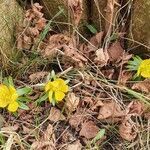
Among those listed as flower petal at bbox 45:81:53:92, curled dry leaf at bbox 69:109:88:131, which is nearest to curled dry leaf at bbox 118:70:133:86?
curled dry leaf at bbox 69:109:88:131

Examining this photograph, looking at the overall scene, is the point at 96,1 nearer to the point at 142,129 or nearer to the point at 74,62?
the point at 74,62

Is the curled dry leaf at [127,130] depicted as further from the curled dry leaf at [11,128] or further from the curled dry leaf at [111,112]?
the curled dry leaf at [11,128]

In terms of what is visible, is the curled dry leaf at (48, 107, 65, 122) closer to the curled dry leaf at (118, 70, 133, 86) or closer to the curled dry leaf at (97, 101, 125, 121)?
the curled dry leaf at (97, 101, 125, 121)

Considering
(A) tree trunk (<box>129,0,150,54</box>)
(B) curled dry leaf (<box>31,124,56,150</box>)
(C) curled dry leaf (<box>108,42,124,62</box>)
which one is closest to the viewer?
(B) curled dry leaf (<box>31,124,56,150</box>)

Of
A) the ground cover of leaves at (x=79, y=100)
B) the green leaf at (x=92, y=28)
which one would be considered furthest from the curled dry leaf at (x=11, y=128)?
the green leaf at (x=92, y=28)

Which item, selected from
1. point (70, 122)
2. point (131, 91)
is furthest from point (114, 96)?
point (70, 122)

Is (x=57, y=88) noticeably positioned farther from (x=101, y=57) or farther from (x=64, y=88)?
(x=101, y=57)

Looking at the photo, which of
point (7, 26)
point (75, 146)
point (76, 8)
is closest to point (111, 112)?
point (75, 146)
